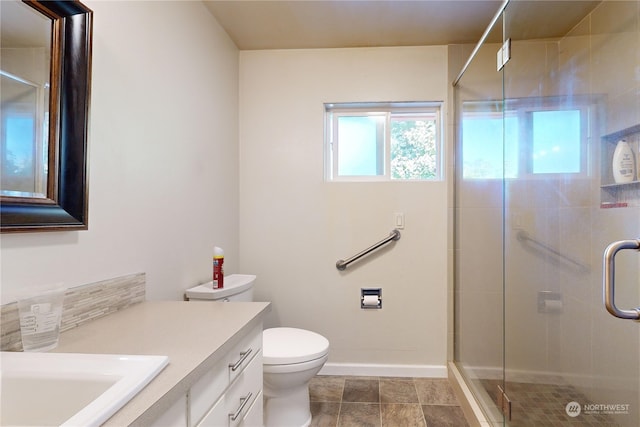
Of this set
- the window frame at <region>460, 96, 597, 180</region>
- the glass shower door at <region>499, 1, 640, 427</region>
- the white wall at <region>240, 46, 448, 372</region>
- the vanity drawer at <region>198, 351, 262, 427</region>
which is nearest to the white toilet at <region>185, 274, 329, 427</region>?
the vanity drawer at <region>198, 351, 262, 427</region>

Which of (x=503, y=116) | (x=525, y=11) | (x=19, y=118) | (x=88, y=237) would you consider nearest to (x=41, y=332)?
(x=88, y=237)

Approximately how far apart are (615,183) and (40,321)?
7.51 feet

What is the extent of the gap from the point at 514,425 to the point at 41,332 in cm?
193

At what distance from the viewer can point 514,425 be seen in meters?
1.53

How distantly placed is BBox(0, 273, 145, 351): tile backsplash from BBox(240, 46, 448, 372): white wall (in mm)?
1149

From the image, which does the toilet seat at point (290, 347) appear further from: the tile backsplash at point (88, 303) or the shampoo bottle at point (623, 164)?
the shampoo bottle at point (623, 164)

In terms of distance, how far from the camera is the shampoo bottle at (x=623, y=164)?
149 centimetres

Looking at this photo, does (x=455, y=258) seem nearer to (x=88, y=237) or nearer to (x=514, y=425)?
(x=514, y=425)

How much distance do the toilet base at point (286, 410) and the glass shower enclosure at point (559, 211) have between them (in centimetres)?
97

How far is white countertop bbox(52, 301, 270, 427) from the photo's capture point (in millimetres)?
592

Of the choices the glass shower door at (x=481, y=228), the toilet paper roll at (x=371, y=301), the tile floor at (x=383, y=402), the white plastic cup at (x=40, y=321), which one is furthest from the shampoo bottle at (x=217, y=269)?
the glass shower door at (x=481, y=228)

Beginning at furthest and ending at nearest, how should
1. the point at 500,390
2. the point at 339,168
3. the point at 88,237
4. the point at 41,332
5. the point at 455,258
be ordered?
the point at 339,168
the point at 455,258
the point at 500,390
the point at 88,237
the point at 41,332

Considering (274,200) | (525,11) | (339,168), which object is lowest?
(274,200)

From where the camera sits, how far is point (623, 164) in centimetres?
152
